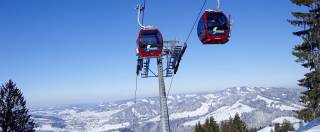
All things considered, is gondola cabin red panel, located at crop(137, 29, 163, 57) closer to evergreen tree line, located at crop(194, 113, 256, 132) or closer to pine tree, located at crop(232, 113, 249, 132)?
evergreen tree line, located at crop(194, 113, 256, 132)

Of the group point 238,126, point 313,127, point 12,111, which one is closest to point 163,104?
point 313,127

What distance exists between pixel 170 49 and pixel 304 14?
1390 cm

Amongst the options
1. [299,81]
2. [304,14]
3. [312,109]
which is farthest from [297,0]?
[312,109]

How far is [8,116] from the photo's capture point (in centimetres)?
3916

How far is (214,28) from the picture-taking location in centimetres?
2312

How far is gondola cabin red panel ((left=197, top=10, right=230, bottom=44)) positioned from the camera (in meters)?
23.0

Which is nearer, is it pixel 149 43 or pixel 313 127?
pixel 313 127

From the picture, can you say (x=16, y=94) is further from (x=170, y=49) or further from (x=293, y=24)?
(x=293, y=24)

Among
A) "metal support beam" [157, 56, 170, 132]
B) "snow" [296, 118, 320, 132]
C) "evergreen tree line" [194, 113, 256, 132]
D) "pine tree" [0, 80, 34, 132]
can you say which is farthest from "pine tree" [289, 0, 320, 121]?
"evergreen tree line" [194, 113, 256, 132]

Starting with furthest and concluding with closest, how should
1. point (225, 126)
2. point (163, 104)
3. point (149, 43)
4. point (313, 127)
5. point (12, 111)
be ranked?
point (225, 126), point (12, 111), point (149, 43), point (313, 127), point (163, 104)

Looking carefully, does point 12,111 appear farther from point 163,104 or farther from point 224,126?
point 224,126

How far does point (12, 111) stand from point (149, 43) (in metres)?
21.0

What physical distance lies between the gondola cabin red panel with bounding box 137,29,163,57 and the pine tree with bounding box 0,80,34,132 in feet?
65.0

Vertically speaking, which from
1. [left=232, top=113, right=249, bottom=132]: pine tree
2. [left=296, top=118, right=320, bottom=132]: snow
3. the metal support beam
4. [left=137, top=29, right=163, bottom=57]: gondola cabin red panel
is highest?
[left=137, top=29, right=163, bottom=57]: gondola cabin red panel
